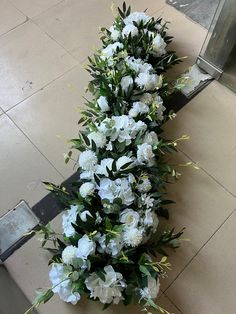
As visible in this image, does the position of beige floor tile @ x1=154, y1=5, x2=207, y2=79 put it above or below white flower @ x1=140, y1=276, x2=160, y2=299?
above

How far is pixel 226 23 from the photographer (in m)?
1.25

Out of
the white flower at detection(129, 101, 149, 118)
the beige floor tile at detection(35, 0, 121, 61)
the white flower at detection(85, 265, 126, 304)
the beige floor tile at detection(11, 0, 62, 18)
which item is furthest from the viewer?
the beige floor tile at detection(11, 0, 62, 18)

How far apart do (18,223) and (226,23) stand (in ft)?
3.53

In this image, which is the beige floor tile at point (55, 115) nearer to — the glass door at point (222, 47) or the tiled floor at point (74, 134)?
the tiled floor at point (74, 134)

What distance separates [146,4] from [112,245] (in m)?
1.26

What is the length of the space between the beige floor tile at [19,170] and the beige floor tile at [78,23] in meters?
0.48

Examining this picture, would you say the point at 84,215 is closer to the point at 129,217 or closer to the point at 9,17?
the point at 129,217

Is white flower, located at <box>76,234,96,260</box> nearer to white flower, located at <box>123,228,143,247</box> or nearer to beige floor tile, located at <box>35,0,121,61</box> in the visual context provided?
white flower, located at <box>123,228,143,247</box>

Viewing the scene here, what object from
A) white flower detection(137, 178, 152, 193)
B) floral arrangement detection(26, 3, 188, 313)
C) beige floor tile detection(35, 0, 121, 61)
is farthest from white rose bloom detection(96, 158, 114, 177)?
beige floor tile detection(35, 0, 121, 61)

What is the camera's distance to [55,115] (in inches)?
52.1

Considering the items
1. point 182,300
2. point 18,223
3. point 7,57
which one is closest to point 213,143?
point 182,300

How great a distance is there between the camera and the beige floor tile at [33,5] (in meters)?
1.60

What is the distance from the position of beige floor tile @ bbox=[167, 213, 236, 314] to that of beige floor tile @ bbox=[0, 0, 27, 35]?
131cm

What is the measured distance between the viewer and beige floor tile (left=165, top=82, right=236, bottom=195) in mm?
1230
